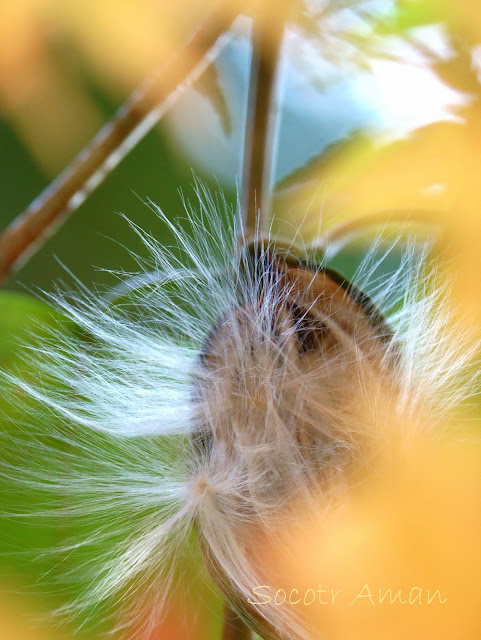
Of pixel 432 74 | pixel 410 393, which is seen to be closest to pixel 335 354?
pixel 410 393

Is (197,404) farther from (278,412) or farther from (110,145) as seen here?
(110,145)

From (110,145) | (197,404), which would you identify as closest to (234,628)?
(197,404)

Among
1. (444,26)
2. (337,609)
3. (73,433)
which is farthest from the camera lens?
(444,26)

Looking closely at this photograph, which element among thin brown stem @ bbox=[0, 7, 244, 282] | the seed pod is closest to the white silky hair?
the seed pod

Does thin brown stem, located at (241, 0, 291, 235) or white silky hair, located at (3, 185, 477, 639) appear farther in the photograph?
thin brown stem, located at (241, 0, 291, 235)

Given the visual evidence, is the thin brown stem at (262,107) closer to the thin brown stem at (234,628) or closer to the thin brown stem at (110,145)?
the thin brown stem at (110,145)

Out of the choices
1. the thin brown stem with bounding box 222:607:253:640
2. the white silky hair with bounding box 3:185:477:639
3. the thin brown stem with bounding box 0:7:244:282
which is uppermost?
the thin brown stem with bounding box 0:7:244:282

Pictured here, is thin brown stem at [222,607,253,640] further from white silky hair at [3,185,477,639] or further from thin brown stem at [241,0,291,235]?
thin brown stem at [241,0,291,235]

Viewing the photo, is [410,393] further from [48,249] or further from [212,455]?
[48,249]
